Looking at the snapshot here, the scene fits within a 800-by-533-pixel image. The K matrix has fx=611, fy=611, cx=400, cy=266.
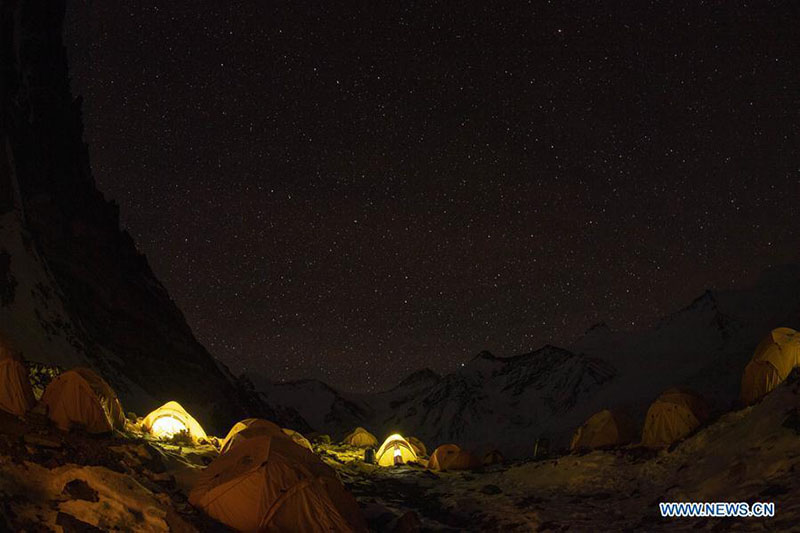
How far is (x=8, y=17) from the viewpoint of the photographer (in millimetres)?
47625

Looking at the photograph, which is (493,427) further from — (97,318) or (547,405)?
(97,318)

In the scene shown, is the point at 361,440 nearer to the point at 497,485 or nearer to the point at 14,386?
the point at 497,485

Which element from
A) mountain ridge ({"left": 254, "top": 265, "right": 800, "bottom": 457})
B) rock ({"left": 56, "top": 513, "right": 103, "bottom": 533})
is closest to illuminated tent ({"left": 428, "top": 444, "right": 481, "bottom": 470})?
rock ({"left": 56, "top": 513, "right": 103, "bottom": 533})

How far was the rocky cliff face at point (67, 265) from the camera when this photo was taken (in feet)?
125

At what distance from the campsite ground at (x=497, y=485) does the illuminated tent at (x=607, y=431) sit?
15.0 ft

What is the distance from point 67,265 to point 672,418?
140 feet

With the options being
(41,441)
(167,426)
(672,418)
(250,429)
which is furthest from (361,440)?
(41,441)

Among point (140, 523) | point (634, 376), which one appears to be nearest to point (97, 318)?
point (140, 523)

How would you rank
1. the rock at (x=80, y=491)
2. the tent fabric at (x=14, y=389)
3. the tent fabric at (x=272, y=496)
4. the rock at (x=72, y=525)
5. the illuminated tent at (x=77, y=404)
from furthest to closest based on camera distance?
the illuminated tent at (x=77, y=404), the tent fabric at (x=14, y=389), the tent fabric at (x=272, y=496), the rock at (x=80, y=491), the rock at (x=72, y=525)

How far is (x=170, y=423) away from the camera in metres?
26.4

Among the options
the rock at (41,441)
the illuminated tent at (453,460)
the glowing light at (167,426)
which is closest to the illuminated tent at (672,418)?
the illuminated tent at (453,460)

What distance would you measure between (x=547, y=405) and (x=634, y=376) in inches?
1401

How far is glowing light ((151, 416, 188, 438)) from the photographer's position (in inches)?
1013

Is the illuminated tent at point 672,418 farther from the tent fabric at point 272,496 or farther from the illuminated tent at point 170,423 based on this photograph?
the illuminated tent at point 170,423
